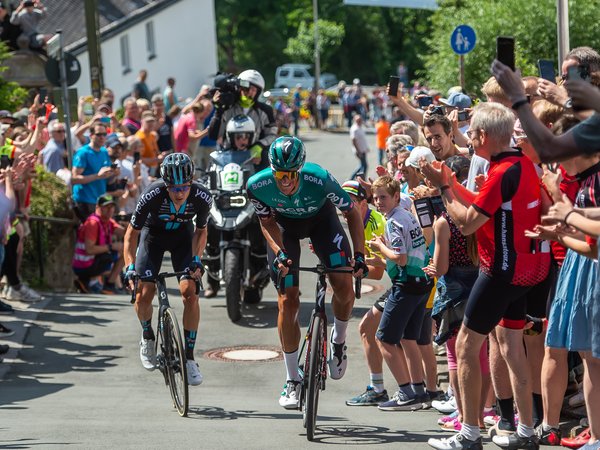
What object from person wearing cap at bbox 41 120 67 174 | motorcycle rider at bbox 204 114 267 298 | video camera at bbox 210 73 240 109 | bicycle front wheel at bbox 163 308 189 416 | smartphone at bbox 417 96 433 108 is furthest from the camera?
person wearing cap at bbox 41 120 67 174

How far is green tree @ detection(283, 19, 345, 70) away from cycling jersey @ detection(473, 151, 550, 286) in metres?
70.2

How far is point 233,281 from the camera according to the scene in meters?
14.2

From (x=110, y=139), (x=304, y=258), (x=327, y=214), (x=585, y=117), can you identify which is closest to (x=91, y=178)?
(x=110, y=139)

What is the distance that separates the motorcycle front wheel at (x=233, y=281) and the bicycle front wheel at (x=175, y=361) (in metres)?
3.77

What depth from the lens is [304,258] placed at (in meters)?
19.7

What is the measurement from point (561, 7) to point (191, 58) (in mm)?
48025

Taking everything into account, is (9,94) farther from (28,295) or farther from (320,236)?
(320,236)

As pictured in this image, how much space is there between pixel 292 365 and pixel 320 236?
1028mm

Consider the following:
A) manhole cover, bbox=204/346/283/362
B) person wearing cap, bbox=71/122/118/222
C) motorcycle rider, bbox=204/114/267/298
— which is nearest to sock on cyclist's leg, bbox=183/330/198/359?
manhole cover, bbox=204/346/283/362

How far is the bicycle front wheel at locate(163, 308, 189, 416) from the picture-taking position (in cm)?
997

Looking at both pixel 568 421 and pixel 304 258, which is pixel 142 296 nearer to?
pixel 568 421

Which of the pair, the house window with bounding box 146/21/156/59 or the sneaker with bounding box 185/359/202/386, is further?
the house window with bounding box 146/21/156/59

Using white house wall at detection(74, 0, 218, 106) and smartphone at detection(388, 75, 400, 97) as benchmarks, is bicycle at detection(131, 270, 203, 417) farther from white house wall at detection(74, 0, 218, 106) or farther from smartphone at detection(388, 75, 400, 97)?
white house wall at detection(74, 0, 218, 106)

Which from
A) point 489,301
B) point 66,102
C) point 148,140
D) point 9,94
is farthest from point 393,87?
point 148,140
